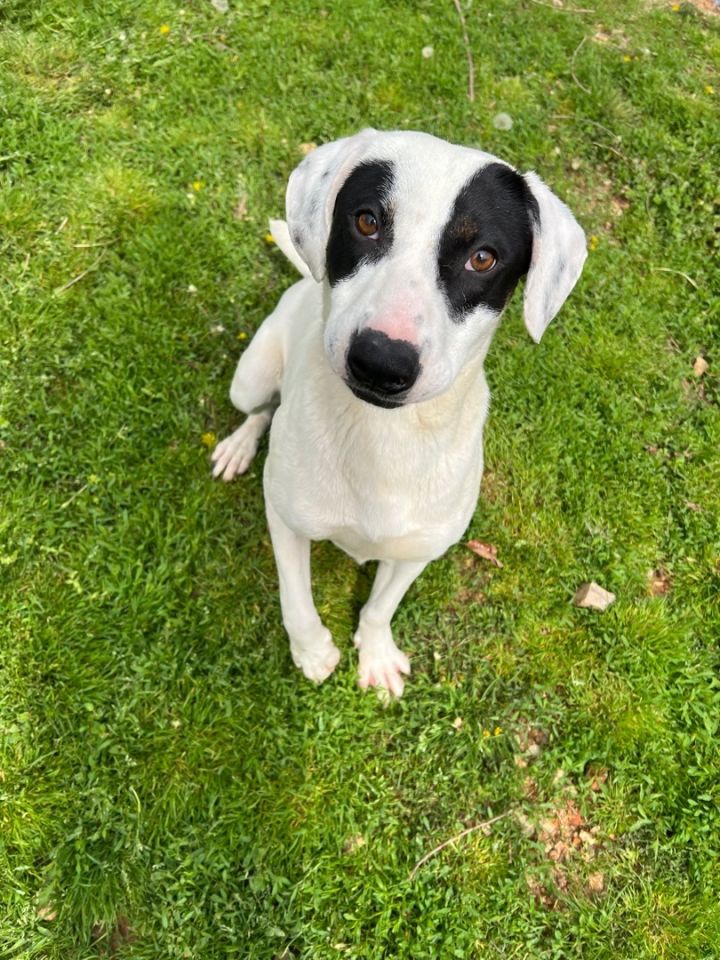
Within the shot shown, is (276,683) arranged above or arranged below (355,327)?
below

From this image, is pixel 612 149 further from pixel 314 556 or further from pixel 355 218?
pixel 355 218

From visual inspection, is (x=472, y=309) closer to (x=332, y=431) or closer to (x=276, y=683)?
(x=332, y=431)

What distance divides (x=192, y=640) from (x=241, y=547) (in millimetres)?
508

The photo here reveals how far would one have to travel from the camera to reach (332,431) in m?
2.38

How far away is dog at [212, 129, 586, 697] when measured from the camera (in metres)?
1.88

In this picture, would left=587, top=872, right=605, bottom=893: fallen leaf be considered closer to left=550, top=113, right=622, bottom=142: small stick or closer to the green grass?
the green grass

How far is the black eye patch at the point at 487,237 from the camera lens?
1952 millimetres

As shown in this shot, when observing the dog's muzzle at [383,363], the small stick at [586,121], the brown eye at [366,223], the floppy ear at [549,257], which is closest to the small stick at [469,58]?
the small stick at [586,121]

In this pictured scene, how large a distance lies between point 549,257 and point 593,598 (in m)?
2.12

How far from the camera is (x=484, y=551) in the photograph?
12.3ft

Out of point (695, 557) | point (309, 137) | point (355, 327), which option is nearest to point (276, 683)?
point (355, 327)

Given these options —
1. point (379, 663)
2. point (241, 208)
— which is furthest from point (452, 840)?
point (241, 208)

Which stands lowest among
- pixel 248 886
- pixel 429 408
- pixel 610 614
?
pixel 248 886

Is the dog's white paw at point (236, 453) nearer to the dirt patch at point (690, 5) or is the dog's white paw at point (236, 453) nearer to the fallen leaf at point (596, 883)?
the fallen leaf at point (596, 883)
